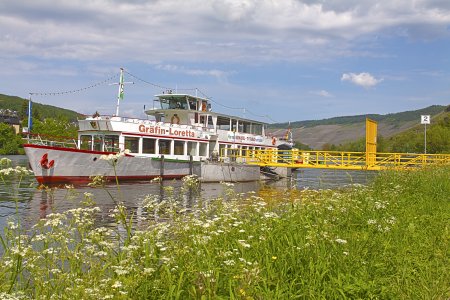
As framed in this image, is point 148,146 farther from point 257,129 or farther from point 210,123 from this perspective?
point 257,129

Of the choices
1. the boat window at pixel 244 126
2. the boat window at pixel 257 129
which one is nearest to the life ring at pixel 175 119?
the boat window at pixel 244 126

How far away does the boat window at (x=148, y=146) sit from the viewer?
98.6ft

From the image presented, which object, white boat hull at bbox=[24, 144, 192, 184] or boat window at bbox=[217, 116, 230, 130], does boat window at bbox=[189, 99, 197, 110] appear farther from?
white boat hull at bbox=[24, 144, 192, 184]

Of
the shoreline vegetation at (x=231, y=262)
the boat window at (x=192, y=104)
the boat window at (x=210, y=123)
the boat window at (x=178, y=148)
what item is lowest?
the shoreline vegetation at (x=231, y=262)

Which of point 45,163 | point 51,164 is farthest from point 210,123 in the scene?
point 45,163

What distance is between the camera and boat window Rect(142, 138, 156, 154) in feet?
98.6

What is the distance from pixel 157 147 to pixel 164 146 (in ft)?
4.76

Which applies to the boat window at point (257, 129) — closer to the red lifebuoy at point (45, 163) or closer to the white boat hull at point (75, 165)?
the white boat hull at point (75, 165)

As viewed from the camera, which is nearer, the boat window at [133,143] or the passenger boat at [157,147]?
the passenger boat at [157,147]

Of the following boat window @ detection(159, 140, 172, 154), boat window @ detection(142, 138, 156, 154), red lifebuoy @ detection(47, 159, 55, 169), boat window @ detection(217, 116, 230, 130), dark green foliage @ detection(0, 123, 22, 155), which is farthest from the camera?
dark green foliage @ detection(0, 123, 22, 155)

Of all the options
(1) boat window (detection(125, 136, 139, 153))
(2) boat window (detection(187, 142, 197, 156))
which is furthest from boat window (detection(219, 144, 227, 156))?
(1) boat window (detection(125, 136, 139, 153))

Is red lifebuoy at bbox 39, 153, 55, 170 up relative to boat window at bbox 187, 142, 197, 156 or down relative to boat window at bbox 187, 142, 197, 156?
down

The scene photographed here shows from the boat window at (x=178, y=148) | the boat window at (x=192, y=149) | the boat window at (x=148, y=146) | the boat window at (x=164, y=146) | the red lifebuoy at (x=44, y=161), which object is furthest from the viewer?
the boat window at (x=192, y=149)

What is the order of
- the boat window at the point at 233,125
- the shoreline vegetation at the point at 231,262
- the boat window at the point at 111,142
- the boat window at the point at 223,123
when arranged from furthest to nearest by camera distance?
the boat window at the point at 233,125 → the boat window at the point at 223,123 → the boat window at the point at 111,142 → the shoreline vegetation at the point at 231,262
